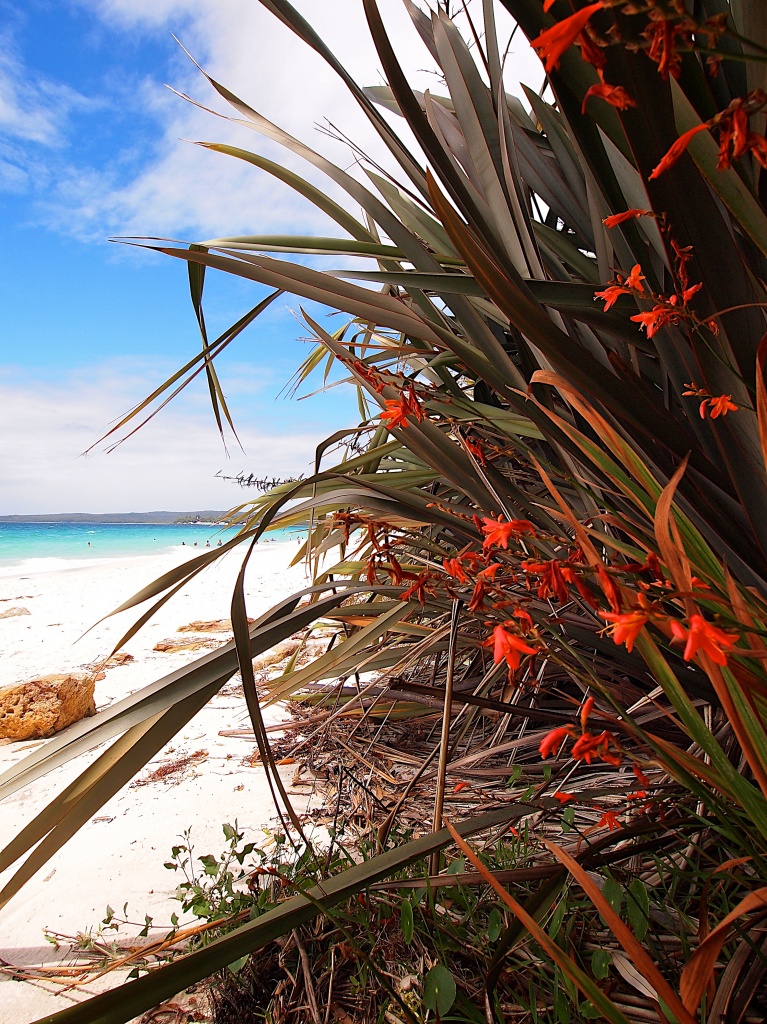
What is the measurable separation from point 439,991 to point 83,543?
83.8 feet

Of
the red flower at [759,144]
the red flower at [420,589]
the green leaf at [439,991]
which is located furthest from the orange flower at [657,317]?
the green leaf at [439,991]

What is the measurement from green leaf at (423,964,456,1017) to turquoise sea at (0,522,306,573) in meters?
8.78

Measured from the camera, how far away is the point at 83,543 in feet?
76.6

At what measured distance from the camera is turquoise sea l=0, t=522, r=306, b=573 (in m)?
16.2

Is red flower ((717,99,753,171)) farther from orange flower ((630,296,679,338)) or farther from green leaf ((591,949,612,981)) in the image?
green leaf ((591,949,612,981))

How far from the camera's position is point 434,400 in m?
0.96

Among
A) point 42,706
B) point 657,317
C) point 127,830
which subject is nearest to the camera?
point 657,317

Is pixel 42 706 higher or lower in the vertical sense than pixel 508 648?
lower

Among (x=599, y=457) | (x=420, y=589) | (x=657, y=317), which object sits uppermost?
(x=657, y=317)

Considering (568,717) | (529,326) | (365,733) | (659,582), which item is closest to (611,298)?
(529,326)

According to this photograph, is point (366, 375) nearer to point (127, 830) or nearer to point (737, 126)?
point (737, 126)

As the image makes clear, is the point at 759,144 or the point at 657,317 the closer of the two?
the point at 759,144

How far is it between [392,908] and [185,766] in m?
0.90

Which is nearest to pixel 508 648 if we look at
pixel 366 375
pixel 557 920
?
pixel 557 920
